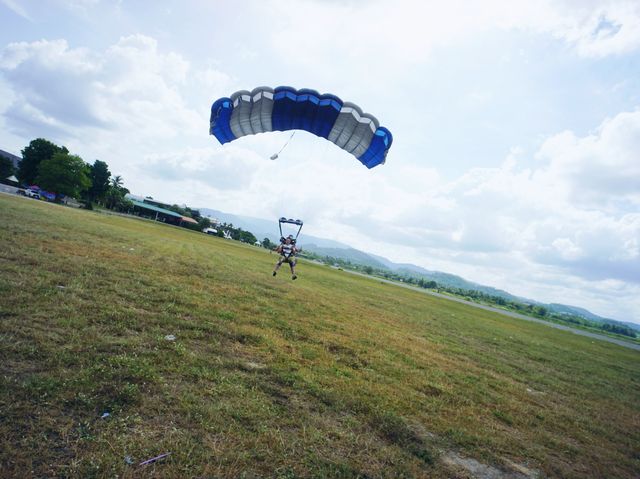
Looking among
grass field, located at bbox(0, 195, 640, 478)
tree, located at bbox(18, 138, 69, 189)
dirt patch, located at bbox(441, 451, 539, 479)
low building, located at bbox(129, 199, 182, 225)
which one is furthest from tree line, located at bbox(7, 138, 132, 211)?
dirt patch, located at bbox(441, 451, 539, 479)

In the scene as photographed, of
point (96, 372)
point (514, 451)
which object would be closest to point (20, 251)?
point (96, 372)

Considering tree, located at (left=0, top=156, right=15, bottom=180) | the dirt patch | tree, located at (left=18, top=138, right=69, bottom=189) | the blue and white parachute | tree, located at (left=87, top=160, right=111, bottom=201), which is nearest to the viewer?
the dirt patch

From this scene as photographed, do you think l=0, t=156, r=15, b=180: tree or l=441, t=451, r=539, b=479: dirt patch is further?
l=0, t=156, r=15, b=180: tree

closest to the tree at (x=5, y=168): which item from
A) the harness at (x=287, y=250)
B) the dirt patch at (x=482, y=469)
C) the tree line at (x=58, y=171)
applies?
the tree line at (x=58, y=171)

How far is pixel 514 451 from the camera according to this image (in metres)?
6.58

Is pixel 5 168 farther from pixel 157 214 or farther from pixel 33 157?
pixel 157 214

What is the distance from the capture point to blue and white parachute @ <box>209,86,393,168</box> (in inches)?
609

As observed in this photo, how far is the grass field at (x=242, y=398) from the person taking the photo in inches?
176

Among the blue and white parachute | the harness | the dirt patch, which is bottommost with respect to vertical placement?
the dirt patch

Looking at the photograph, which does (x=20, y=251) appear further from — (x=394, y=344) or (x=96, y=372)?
(x=394, y=344)

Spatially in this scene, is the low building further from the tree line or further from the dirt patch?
the dirt patch

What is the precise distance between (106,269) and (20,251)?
10.3 ft

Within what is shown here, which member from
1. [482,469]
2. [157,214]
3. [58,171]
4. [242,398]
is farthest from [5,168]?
[482,469]

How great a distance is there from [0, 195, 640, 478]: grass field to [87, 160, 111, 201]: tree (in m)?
103
